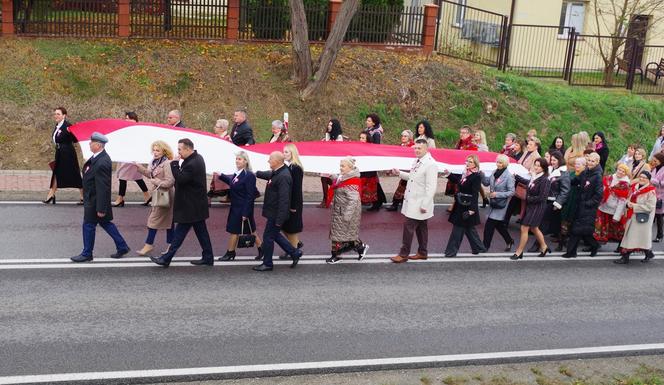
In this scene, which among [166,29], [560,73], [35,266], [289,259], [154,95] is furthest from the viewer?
[560,73]

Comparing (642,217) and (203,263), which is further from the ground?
(642,217)

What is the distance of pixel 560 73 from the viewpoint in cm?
2612

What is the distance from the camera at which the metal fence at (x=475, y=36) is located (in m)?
24.5

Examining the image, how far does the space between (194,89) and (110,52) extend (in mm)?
2564

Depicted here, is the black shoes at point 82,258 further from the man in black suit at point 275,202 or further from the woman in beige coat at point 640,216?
the woman in beige coat at point 640,216

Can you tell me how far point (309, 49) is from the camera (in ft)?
67.9

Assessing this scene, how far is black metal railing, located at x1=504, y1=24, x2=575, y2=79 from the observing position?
1017 inches

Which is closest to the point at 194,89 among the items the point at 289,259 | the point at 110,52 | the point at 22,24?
the point at 110,52

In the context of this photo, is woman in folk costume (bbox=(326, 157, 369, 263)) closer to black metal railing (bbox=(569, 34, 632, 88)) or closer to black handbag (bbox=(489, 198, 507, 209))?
black handbag (bbox=(489, 198, 507, 209))

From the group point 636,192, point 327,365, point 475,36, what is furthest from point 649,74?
point 327,365

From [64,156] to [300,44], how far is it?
8.70 meters

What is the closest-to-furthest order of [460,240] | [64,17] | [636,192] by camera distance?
[460,240] → [636,192] → [64,17]

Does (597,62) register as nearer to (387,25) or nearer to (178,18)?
(387,25)

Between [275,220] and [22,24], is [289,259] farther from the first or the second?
[22,24]
